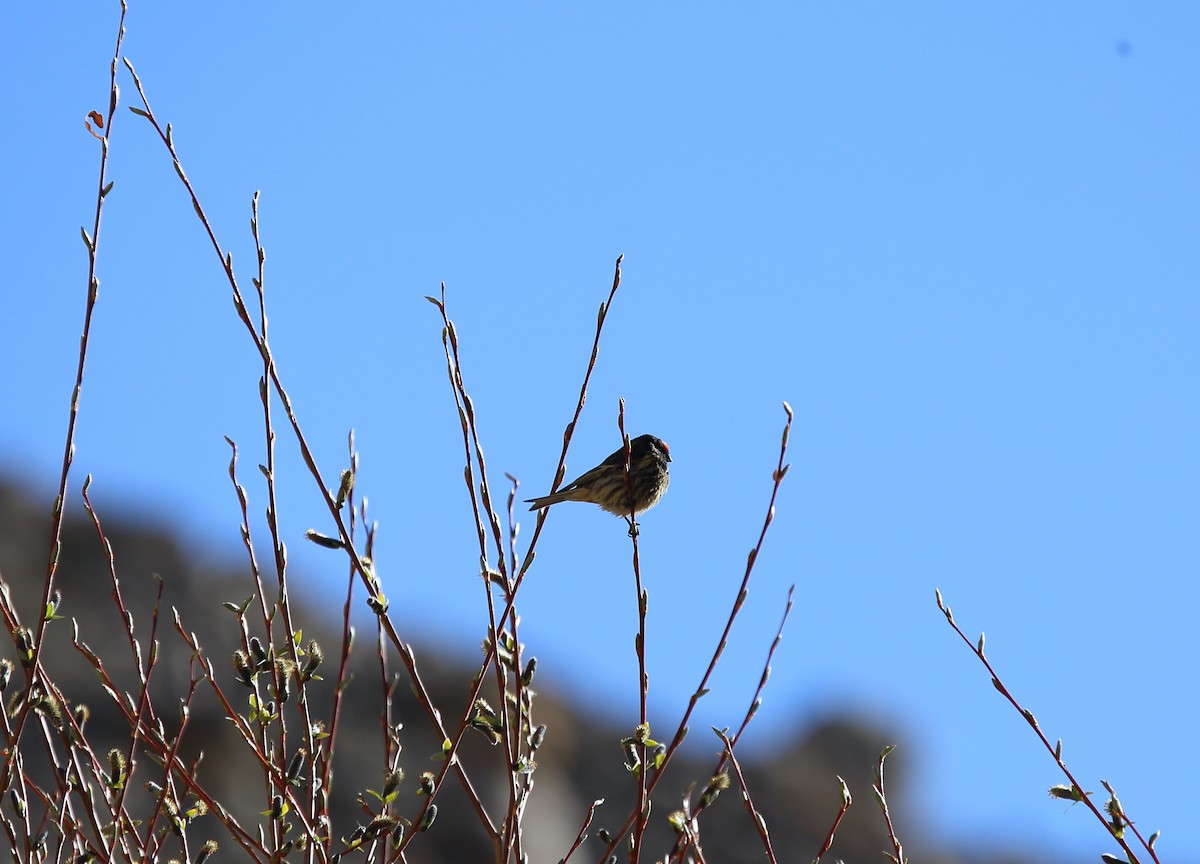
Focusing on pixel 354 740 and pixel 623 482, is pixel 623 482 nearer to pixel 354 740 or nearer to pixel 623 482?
pixel 623 482

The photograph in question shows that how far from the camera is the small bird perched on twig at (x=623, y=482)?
7371mm

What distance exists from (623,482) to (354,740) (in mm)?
14201

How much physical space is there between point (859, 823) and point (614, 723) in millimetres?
4656

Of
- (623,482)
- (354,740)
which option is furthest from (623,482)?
(354,740)

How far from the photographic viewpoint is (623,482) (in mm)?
7230

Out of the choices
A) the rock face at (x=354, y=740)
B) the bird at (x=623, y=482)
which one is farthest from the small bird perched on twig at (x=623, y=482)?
the rock face at (x=354, y=740)

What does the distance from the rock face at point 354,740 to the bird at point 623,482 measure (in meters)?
Answer: 10.9

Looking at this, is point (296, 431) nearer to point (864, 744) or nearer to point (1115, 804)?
point (1115, 804)

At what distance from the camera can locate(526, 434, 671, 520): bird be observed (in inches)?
290

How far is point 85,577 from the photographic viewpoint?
21000 mm

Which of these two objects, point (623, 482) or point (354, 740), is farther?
point (354, 740)

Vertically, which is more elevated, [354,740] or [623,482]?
[623,482]

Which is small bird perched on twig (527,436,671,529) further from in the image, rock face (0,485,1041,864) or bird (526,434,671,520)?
rock face (0,485,1041,864)

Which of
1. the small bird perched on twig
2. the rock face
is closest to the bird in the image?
the small bird perched on twig
